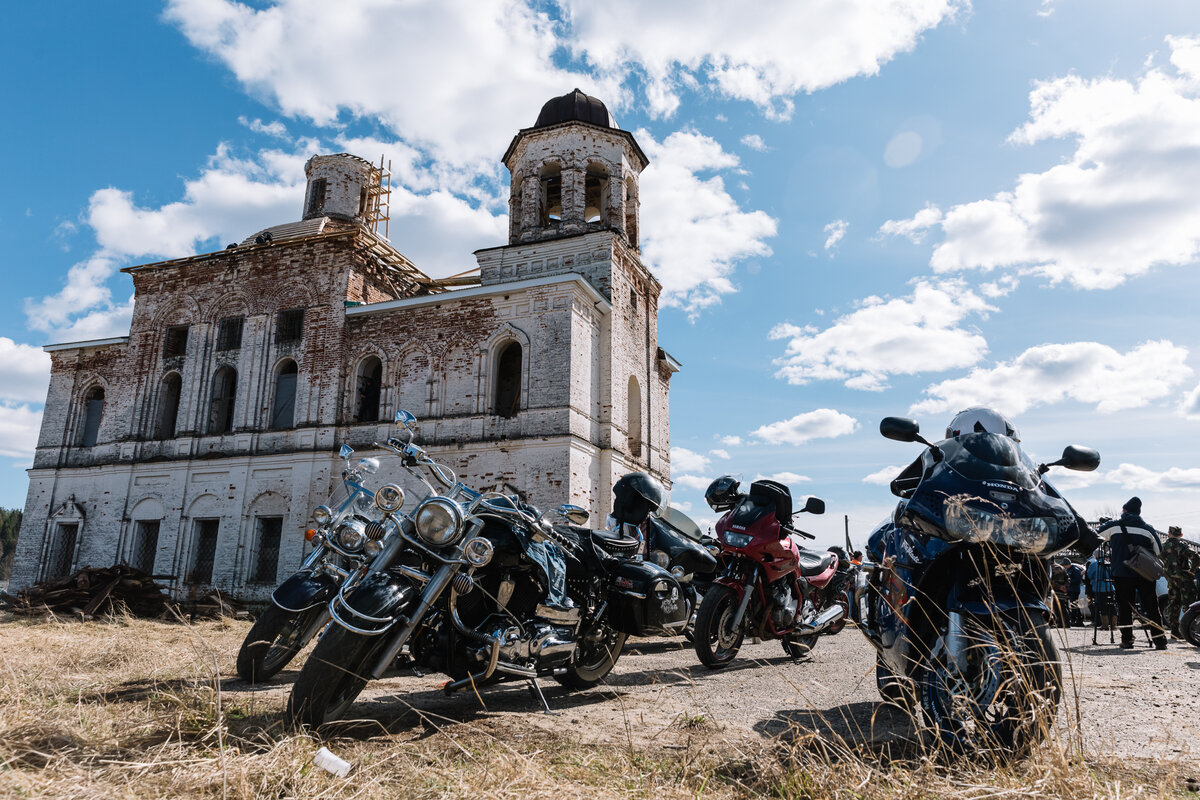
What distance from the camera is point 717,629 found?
5574mm

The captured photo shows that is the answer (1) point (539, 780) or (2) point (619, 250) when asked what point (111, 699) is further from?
(2) point (619, 250)

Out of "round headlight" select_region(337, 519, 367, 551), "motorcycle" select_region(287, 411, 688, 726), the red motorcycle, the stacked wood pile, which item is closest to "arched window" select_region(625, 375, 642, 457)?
the stacked wood pile

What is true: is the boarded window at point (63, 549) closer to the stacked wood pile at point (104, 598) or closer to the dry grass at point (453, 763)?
the stacked wood pile at point (104, 598)

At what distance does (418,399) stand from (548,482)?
13.7ft

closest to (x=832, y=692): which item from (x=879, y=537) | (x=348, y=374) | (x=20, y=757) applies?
(x=879, y=537)

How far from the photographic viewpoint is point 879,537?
3.99m

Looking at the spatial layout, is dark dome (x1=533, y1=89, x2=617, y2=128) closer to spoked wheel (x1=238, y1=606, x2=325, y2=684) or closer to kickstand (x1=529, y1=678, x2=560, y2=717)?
spoked wheel (x1=238, y1=606, x2=325, y2=684)

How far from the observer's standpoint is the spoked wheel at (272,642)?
14.7ft

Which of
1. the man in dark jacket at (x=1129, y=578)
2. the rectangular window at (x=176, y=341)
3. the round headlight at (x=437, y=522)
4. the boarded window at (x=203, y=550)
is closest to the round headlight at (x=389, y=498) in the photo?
the round headlight at (x=437, y=522)

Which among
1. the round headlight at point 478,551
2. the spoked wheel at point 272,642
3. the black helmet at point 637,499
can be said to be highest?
the black helmet at point 637,499

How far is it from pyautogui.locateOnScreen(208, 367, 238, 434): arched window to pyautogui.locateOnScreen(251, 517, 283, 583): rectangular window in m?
3.03

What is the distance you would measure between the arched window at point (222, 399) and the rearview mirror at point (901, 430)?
18940 millimetres

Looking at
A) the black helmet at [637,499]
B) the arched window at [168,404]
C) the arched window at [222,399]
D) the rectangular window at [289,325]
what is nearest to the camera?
the black helmet at [637,499]

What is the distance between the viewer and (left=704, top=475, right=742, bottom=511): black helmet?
6566mm
